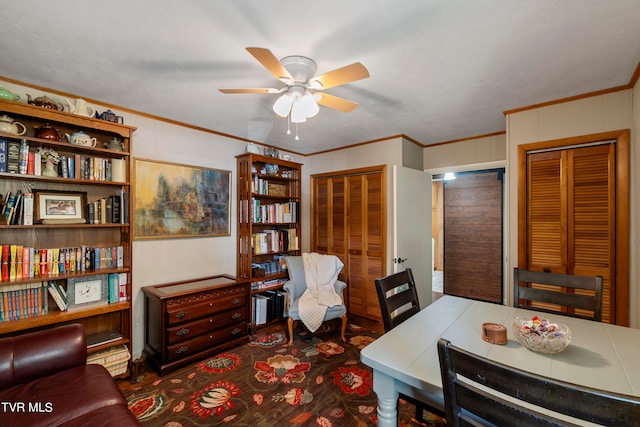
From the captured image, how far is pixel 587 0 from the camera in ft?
4.33

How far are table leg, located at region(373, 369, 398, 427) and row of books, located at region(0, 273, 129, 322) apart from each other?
246 cm

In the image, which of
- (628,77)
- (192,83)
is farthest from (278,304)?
(628,77)

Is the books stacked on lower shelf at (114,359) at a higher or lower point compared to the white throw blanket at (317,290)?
lower

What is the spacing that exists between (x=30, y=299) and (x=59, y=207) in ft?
2.35

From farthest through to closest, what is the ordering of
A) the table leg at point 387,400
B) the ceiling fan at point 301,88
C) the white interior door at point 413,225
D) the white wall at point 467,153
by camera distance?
the white wall at point 467,153 → the white interior door at point 413,225 → the ceiling fan at point 301,88 → the table leg at point 387,400

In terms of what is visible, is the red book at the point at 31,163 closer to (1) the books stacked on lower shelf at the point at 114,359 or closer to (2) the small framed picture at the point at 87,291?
(2) the small framed picture at the point at 87,291

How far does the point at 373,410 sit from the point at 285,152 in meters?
3.39

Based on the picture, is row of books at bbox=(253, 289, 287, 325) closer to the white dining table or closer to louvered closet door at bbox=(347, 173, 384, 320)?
louvered closet door at bbox=(347, 173, 384, 320)

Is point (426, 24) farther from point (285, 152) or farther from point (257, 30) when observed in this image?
point (285, 152)

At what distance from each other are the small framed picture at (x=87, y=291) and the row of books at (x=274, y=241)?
4.92ft

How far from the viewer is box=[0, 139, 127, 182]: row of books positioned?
78.2 inches

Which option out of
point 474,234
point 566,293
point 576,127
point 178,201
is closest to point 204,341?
point 178,201

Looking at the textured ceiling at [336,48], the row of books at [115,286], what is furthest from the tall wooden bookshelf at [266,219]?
the row of books at [115,286]

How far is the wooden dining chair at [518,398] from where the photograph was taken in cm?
64
